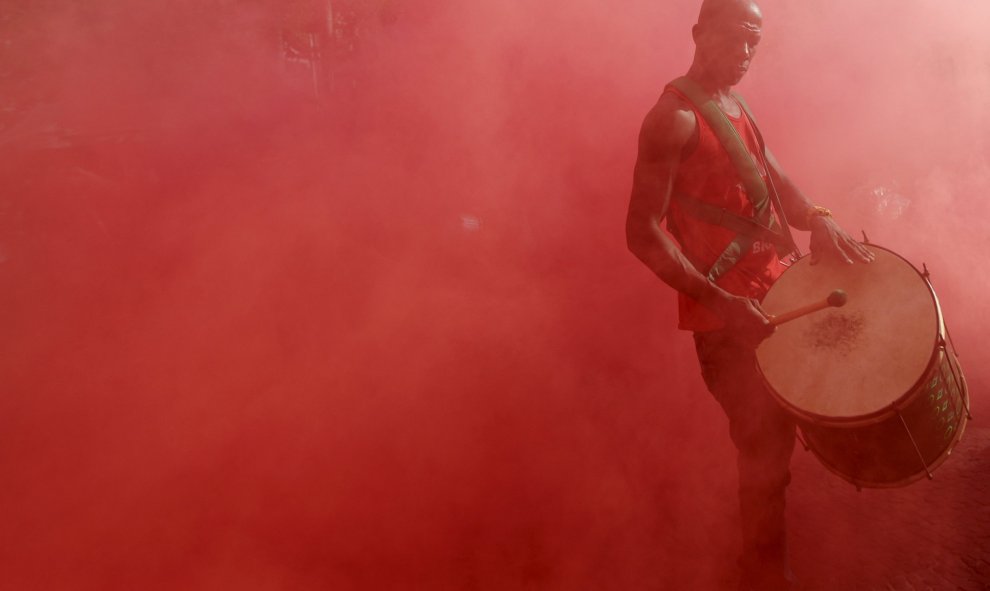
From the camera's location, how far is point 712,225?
7.33ft

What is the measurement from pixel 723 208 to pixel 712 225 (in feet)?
0.21

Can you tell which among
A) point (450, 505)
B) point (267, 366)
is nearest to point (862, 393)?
point (450, 505)

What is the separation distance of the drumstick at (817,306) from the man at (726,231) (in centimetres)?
15

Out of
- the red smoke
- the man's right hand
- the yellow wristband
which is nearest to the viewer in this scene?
the man's right hand

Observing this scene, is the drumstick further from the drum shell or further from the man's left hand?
the drum shell

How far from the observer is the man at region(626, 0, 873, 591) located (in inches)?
85.3

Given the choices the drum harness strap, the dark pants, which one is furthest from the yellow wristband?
the dark pants

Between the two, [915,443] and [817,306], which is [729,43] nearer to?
[817,306]

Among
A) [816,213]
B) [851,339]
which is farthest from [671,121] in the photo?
[851,339]

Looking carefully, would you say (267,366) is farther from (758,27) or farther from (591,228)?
(758,27)

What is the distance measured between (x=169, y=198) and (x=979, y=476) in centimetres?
371

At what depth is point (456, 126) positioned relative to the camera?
11.6ft

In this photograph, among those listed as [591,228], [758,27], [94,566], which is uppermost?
[758,27]

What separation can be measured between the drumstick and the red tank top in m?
0.23
